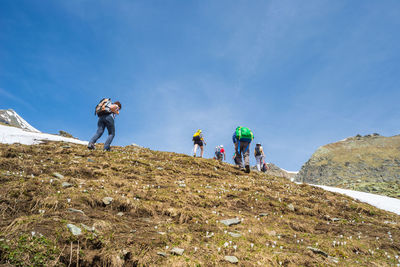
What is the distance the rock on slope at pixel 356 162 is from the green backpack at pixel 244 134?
26.0 meters

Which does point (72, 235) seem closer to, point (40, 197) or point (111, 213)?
point (111, 213)

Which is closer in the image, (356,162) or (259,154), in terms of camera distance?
(259,154)

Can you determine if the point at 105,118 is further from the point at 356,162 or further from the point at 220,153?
the point at 356,162

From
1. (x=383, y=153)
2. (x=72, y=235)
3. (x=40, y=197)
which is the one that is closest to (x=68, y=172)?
(x=40, y=197)

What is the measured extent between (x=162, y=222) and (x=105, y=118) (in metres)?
10.8

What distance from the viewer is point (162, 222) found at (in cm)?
675

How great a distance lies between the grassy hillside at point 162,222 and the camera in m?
4.55

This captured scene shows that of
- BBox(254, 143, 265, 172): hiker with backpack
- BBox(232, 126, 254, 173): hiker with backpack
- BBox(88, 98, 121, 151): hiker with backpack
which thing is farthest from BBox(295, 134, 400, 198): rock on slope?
BBox(88, 98, 121, 151): hiker with backpack

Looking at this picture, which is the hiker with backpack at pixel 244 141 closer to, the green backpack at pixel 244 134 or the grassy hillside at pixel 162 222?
the green backpack at pixel 244 134

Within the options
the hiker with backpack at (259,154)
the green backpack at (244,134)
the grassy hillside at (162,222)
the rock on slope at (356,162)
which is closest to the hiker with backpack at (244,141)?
the green backpack at (244,134)

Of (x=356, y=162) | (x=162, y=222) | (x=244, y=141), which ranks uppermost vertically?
(x=356, y=162)

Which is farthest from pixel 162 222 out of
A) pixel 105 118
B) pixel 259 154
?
pixel 259 154

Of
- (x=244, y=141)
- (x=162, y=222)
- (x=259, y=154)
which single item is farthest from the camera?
(x=259, y=154)

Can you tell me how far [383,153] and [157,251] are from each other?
52.2 metres
